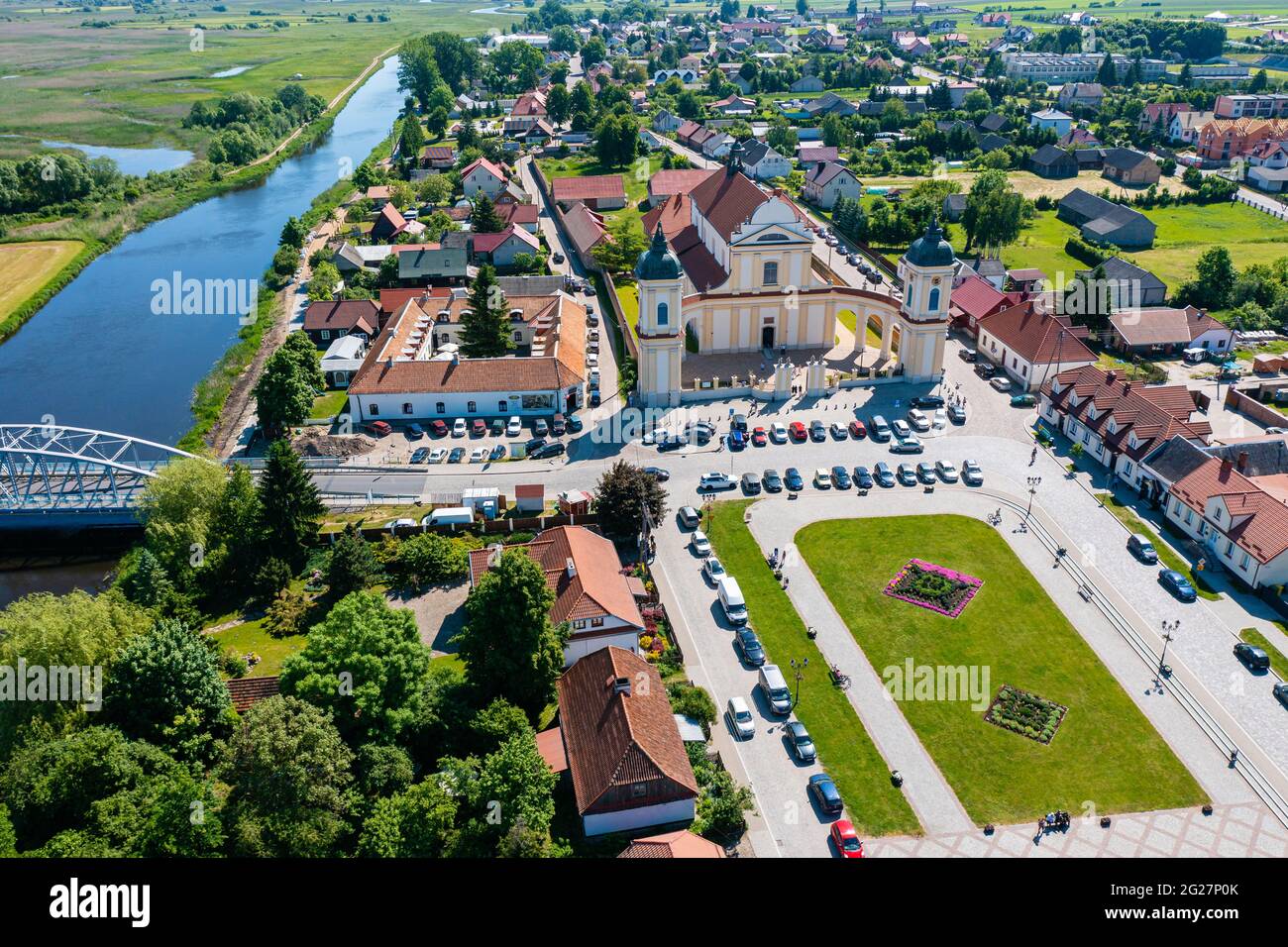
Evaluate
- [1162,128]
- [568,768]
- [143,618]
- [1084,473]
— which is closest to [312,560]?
[143,618]

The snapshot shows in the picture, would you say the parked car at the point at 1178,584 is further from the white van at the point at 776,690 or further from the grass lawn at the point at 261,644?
the grass lawn at the point at 261,644

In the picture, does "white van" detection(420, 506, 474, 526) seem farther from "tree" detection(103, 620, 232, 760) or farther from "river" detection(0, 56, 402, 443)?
"river" detection(0, 56, 402, 443)

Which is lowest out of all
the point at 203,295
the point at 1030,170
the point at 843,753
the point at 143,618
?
the point at 843,753

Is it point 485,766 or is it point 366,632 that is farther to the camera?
point 366,632

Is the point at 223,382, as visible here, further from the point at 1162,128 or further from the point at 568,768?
the point at 1162,128

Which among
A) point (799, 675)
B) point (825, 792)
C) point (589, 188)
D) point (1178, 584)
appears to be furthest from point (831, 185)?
point (825, 792)

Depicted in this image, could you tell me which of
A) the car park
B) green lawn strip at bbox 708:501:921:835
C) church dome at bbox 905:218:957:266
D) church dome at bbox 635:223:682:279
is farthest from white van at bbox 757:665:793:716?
church dome at bbox 905:218:957:266
